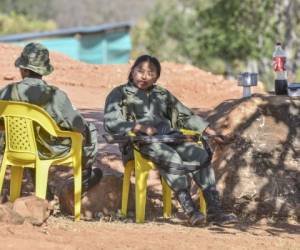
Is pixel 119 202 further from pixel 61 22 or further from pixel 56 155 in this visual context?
pixel 61 22

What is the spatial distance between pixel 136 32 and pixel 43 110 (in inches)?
1607

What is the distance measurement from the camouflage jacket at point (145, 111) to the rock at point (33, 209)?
919mm

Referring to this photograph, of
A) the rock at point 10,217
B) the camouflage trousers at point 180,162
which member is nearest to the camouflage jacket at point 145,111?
the camouflage trousers at point 180,162

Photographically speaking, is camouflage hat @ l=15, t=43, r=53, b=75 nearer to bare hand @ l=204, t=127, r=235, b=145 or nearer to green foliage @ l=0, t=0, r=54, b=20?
bare hand @ l=204, t=127, r=235, b=145

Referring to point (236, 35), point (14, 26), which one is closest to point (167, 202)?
point (236, 35)

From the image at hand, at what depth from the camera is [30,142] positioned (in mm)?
6066

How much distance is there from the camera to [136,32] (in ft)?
153

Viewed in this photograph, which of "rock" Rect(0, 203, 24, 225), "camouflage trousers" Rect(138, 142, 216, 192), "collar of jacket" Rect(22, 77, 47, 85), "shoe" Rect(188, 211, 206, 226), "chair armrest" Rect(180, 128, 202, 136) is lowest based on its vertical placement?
"shoe" Rect(188, 211, 206, 226)

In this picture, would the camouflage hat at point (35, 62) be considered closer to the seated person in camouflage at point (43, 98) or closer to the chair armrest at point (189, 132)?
the seated person in camouflage at point (43, 98)

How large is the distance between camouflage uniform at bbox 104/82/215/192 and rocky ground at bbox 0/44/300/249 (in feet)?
1.22

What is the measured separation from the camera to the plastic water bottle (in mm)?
7473

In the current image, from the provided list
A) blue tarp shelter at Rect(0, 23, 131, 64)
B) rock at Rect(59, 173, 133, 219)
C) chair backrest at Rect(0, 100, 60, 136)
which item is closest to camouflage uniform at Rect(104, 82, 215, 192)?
rock at Rect(59, 173, 133, 219)

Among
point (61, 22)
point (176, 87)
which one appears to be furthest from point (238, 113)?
point (61, 22)

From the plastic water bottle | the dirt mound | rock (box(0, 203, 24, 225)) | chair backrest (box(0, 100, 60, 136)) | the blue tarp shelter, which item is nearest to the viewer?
rock (box(0, 203, 24, 225))
